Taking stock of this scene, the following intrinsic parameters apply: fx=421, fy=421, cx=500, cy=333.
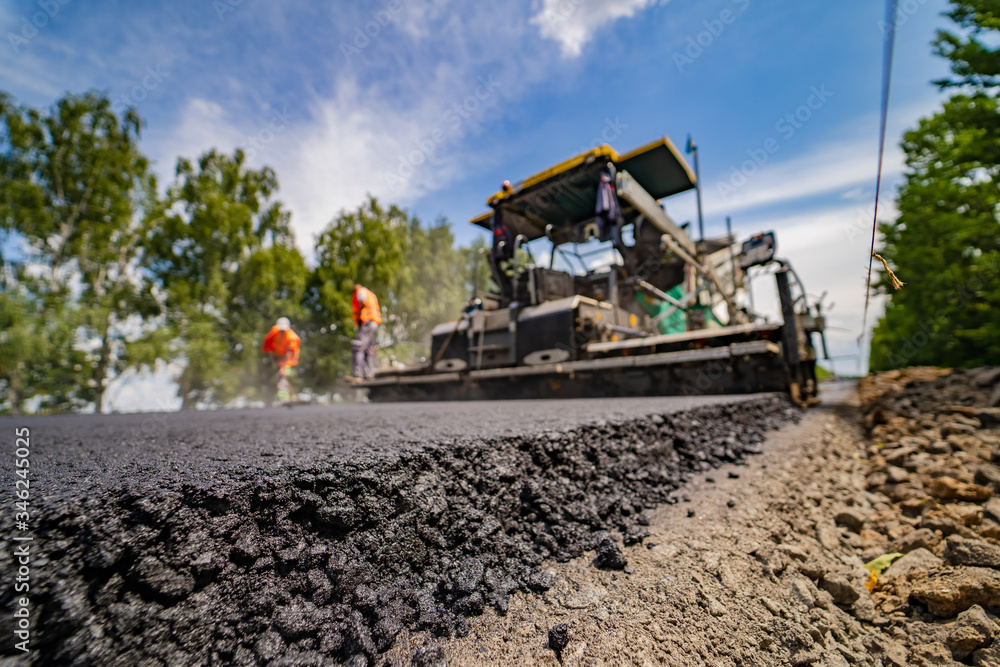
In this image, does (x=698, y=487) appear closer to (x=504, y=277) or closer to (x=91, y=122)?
(x=504, y=277)

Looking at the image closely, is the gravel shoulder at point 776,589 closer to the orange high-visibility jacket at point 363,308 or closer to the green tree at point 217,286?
the orange high-visibility jacket at point 363,308

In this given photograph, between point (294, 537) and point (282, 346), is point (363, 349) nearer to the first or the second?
point (282, 346)

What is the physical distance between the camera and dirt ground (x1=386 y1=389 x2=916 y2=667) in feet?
3.24

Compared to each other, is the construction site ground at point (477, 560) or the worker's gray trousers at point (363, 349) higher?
the worker's gray trousers at point (363, 349)

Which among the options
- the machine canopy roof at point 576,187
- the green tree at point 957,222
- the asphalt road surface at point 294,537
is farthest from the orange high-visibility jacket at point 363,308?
the green tree at point 957,222

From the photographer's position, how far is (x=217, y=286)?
48.8 feet

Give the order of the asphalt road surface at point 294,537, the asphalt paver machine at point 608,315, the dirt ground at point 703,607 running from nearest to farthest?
the asphalt road surface at point 294,537 → the dirt ground at point 703,607 → the asphalt paver machine at point 608,315

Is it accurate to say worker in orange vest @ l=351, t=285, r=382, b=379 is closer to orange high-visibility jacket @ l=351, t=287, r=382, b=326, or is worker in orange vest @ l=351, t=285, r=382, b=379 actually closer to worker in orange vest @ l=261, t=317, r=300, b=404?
orange high-visibility jacket @ l=351, t=287, r=382, b=326

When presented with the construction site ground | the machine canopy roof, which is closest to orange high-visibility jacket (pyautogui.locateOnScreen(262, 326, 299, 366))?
the machine canopy roof

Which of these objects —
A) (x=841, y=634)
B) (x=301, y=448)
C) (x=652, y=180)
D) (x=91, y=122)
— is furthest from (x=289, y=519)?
(x=91, y=122)

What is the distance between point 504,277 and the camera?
7.03m

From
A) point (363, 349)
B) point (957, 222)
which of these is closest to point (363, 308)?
point (363, 349)

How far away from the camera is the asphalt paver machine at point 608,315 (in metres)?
A: 4.72

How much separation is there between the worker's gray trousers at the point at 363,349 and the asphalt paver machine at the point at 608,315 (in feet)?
1.20
